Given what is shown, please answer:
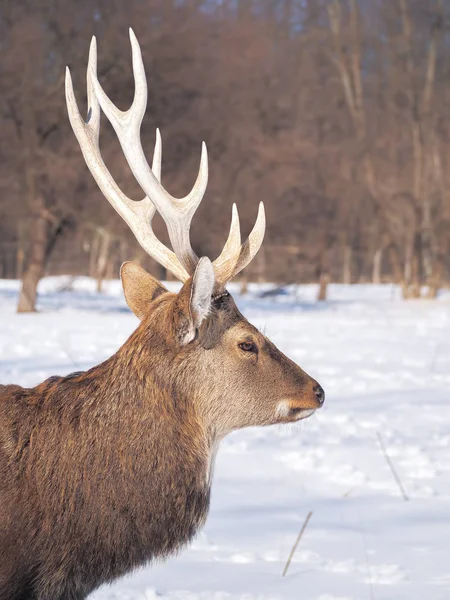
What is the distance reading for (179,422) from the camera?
3057mm

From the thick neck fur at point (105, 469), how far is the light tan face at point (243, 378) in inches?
4.9

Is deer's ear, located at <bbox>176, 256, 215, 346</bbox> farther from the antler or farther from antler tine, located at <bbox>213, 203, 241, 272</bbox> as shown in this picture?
antler tine, located at <bbox>213, 203, 241, 272</bbox>

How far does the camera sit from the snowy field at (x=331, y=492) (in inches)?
159

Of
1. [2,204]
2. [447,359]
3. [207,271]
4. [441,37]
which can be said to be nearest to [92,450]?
[207,271]

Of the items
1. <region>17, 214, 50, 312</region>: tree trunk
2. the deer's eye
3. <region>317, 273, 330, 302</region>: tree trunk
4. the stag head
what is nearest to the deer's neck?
the stag head

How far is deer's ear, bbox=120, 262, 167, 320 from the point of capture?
11.2 ft

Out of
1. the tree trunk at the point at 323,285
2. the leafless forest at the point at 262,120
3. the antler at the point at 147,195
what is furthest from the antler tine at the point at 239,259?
the tree trunk at the point at 323,285

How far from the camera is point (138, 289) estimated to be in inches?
135

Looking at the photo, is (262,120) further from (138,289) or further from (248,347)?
(248,347)

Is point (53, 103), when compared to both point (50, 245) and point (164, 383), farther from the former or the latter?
point (164, 383)

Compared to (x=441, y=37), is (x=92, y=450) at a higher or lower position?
lower

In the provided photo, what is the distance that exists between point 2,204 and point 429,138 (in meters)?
12.4

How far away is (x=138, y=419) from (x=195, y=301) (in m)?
0.47

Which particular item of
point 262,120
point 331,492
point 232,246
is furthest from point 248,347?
point 262,120
